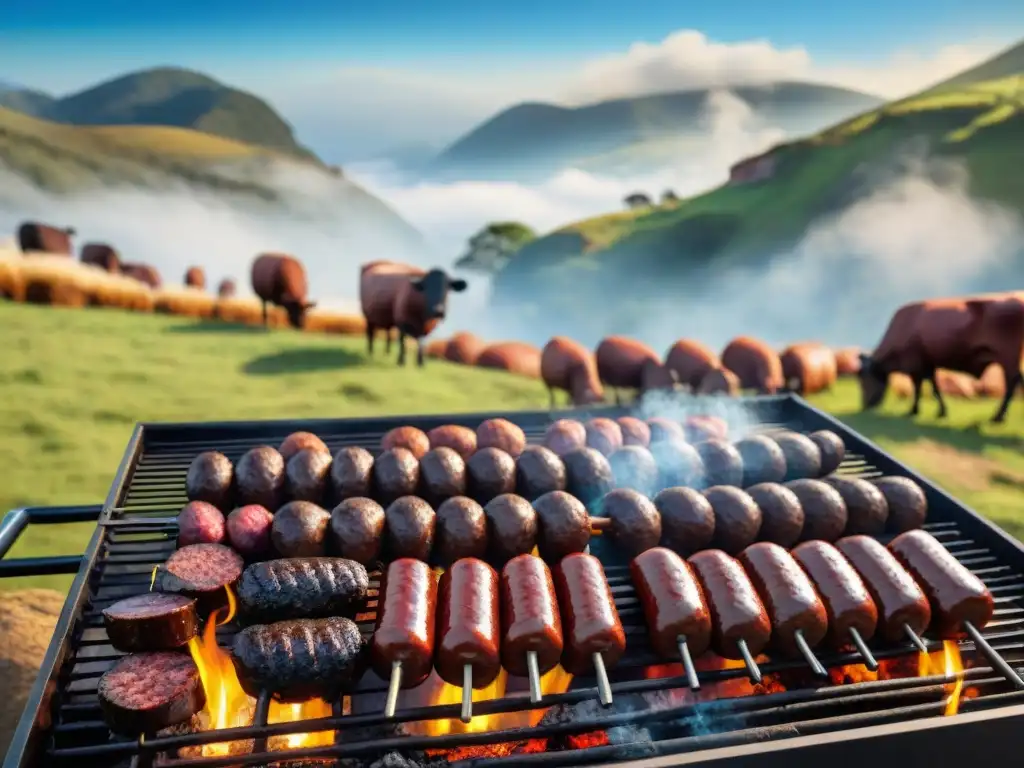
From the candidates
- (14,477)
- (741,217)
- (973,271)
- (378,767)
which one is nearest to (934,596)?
(378,767)

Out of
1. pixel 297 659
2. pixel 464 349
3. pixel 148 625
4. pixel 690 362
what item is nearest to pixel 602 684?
pixel 297 659

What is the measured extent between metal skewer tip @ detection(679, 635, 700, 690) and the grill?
0.06 meters

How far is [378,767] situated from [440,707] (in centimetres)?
31

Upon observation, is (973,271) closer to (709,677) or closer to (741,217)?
(741,217)

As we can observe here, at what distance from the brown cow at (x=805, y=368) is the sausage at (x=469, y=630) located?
34.0ft

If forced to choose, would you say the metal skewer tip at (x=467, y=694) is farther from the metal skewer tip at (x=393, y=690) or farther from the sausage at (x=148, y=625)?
the sausage at (x=148, y=625)

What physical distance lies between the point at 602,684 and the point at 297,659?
45.3 inches

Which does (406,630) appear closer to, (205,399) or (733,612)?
(733,612)

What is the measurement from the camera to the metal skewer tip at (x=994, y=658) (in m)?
2.54

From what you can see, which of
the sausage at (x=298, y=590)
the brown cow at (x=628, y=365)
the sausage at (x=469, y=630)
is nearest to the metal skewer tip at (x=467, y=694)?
the sausage at (x=469, y=630)

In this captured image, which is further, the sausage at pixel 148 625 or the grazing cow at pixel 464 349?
the grazing cow at pixel 464 349

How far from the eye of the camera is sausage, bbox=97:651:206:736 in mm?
2189

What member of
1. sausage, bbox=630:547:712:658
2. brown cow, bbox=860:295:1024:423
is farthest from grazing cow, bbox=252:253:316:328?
sausage, bbox=630:547:712:658

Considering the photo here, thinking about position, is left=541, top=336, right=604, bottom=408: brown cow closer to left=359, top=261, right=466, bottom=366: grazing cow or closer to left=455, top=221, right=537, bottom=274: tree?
left=359, top=261, right=466, bottom=366: grazing cow
